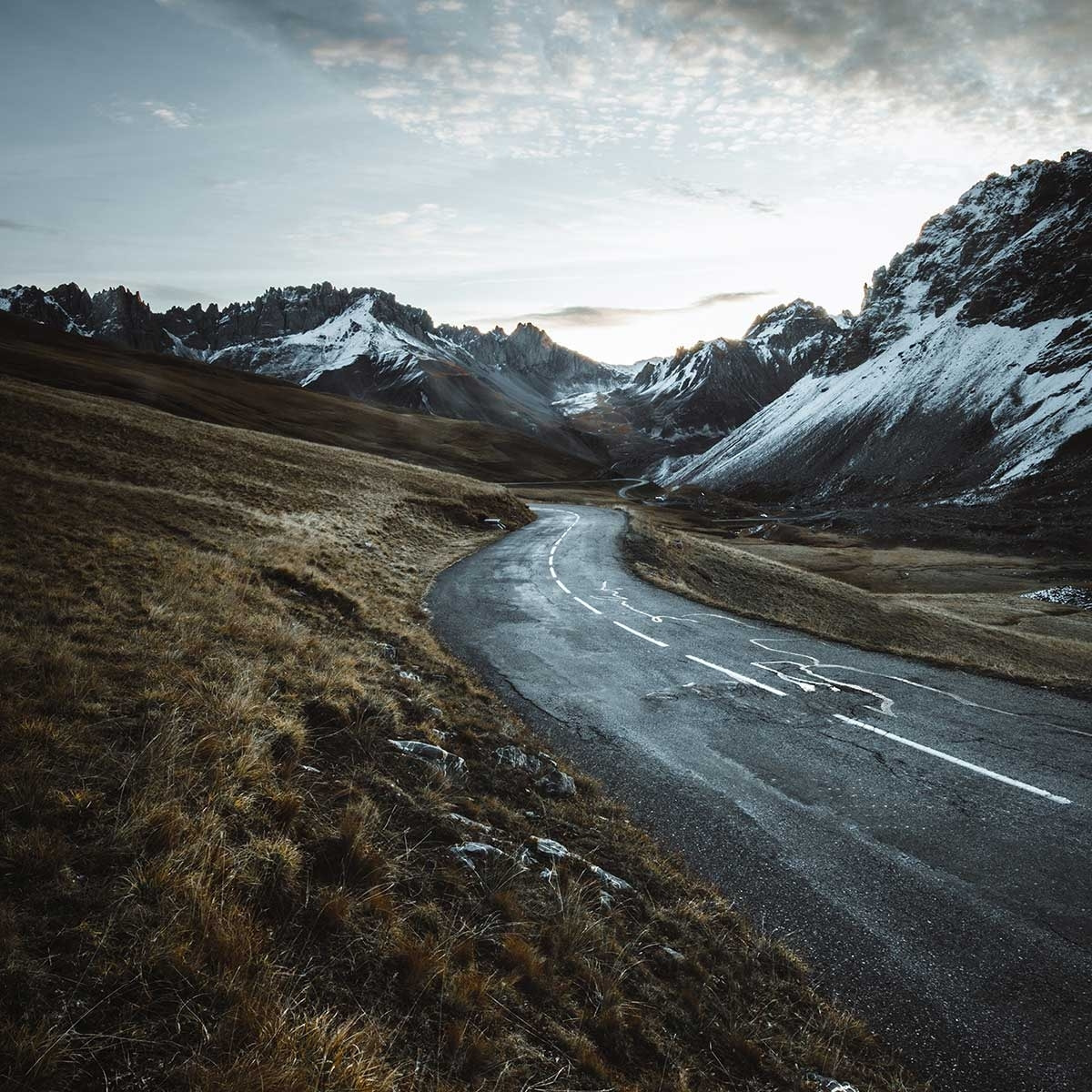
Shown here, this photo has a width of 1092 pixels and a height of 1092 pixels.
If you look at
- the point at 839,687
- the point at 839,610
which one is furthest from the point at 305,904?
the point at 839,610

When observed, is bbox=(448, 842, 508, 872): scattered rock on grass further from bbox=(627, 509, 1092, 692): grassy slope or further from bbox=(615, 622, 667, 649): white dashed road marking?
bbox=(627, 509, 1092, 692): grassy slope

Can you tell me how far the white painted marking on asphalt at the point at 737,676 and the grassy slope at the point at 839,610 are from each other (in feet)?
26.5

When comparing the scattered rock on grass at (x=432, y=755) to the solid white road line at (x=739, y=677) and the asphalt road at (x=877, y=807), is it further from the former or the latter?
the solid white road line at (x=739, y=677)

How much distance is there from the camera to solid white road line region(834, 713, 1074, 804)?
24.8ft

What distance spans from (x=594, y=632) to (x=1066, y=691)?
9.99 metres

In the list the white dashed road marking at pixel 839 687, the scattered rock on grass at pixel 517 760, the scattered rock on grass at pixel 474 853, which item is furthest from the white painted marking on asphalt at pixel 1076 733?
the scattered rock on grass at pixel 474 853

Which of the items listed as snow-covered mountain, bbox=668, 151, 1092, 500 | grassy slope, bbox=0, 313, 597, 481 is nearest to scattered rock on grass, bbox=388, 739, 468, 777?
grassy slope, bbox=0, 313, 597, 481

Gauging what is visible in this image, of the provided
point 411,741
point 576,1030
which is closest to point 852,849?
point 576,1030

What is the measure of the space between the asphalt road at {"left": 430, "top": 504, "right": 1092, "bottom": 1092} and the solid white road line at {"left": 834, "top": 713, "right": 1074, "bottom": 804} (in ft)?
0.11

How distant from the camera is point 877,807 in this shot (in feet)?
23.9

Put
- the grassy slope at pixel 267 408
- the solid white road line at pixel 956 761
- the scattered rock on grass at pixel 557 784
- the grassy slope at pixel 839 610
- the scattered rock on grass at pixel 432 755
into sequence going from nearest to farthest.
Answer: the scattered rock on grass at pixel 432 755 → the scattered rock on grass at pixel 557 784 → the solid white road line at pixel 956 761 → the grassy slope at pixel 839 610 → the grassy slope at pixel 267 408

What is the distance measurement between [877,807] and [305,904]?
6791mm

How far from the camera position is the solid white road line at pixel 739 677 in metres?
11.1

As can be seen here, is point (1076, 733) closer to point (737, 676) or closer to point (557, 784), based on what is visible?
point (737, 676)
